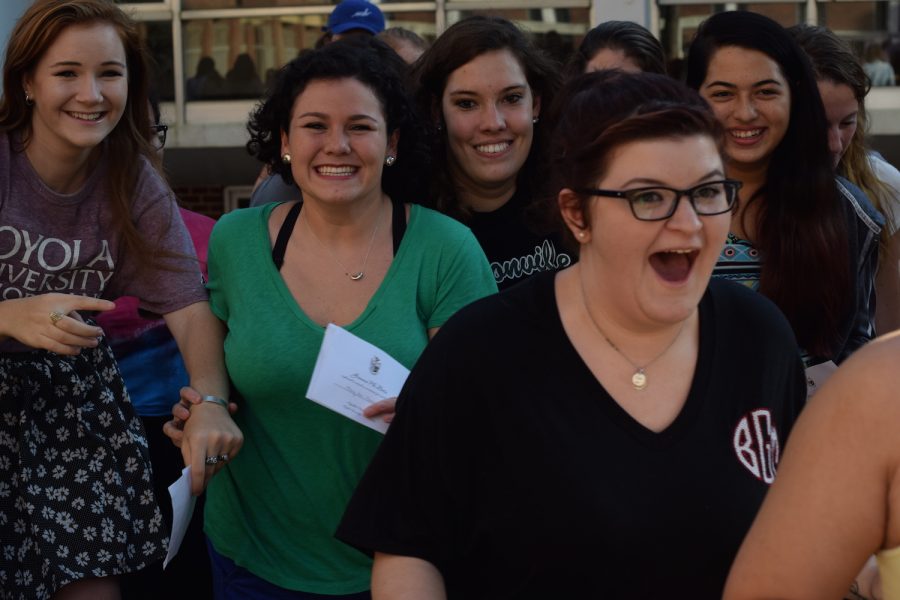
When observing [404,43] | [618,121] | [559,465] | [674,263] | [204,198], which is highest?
[404,43]

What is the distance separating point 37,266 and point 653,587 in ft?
5.89

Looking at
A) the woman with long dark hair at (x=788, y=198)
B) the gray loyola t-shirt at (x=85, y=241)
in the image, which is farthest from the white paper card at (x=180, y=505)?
the woman with long dark hair at (x=788, y=198)

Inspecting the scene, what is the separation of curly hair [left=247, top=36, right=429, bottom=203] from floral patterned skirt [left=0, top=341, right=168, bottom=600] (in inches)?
30.7

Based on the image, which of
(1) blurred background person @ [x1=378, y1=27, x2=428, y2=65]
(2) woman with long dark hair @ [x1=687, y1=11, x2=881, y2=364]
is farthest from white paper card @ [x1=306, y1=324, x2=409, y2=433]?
(1) blurred background person @ [x1=378, y1=27, x2=428, y2=65]

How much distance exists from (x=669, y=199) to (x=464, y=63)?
1753mm

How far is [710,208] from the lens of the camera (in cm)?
230

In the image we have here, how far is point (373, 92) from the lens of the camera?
341 centimetres

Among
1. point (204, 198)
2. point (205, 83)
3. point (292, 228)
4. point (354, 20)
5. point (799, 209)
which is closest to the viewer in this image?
point (292, 228)

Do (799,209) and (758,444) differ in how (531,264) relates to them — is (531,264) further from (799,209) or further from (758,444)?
(758,444)

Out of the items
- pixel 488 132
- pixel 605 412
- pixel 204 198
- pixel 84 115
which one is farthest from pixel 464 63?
pixel 204 198

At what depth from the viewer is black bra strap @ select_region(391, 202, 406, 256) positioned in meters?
3.33

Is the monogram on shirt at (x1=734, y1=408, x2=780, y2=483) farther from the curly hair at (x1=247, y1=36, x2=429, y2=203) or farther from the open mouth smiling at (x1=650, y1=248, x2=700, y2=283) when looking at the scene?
the curly hair at (x1=247, y1=36, x2=429, y2=203)

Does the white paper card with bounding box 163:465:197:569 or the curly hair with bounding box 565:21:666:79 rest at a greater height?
the curly hair with bounding box 565:21:666:79

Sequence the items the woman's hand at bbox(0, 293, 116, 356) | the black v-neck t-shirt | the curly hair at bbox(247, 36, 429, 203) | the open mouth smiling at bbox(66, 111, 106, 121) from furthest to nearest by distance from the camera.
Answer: the curly hair at bbox(247, 36, 429, 203) → the open mouth smiling at bbox(66, 111, 106, 121) → the woman's hand at bbox(0, 293, 116, 356) → the black v-neck t-shirt
